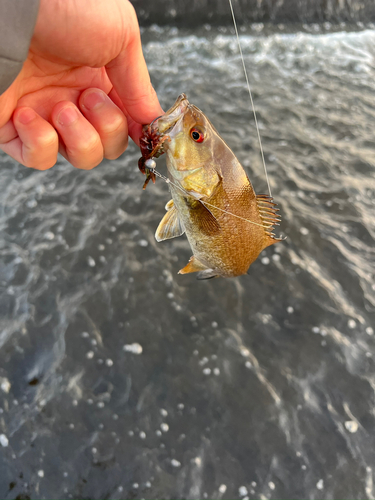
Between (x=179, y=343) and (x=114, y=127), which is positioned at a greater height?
(x=114, y=127)

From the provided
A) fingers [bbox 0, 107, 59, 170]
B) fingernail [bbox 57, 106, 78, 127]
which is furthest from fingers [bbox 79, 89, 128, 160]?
fingers [bbox 0, 107, 59, 170]

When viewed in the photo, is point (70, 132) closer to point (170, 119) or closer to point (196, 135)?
point (170, 119)

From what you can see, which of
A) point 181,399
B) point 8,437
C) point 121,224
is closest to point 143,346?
point 181,399

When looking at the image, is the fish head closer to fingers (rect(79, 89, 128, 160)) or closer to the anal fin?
fingers (rect(79, 89, 128, 160))

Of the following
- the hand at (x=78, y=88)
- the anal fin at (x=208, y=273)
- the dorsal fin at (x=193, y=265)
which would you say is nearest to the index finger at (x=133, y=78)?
the hand at (x=78, y=88)

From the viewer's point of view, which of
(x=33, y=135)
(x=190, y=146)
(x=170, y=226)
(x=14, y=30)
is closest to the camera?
(x=14, y=30)

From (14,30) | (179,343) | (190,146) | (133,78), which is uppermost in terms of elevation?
(14,30)

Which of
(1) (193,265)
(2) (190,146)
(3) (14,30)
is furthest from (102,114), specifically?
(1) (193,265)
